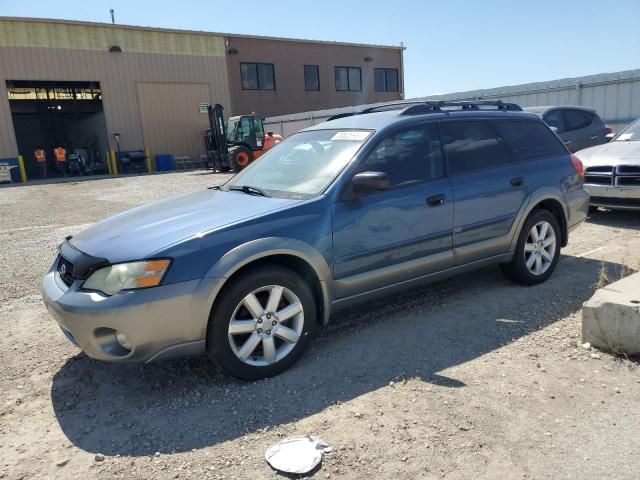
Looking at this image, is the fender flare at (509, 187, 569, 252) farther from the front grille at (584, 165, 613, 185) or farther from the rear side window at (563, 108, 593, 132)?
the rear side window at (563, 108, 593, 132)

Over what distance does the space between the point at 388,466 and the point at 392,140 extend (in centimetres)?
247

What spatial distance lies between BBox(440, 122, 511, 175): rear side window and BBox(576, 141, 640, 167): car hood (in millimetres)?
3588

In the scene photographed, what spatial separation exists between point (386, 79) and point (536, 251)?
36.4 metres

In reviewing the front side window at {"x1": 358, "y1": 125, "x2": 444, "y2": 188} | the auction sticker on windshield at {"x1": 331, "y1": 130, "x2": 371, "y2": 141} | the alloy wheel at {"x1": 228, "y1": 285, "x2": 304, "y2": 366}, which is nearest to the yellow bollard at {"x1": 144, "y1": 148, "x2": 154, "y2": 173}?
the auction sticker on windshield at {"x1": 331, "y1": 130, "x2": 371, "y2": 141}

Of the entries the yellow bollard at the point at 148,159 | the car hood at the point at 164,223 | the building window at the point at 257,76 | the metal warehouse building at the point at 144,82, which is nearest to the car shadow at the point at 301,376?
the car hood at the point at 164,223

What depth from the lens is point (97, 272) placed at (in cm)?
310

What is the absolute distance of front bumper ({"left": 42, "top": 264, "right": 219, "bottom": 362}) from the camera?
2893mm

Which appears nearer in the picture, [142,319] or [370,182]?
[142,319]

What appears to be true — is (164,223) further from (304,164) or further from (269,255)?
(304,164)

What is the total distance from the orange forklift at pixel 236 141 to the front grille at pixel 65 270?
1796 cm

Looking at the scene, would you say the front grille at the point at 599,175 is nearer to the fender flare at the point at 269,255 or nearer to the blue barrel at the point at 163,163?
the fender flare at the point at 269,255

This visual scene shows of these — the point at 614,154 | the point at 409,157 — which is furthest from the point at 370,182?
the point at 614,154

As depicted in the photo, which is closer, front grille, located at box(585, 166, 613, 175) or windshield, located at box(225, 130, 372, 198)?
windshield, located at box(225, 130, 372, 198)

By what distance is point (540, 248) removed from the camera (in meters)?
4.92
